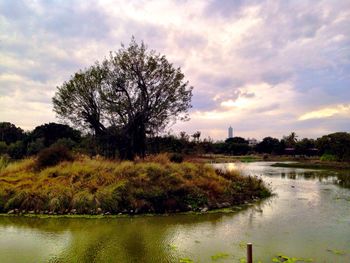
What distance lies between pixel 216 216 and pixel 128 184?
410 cm

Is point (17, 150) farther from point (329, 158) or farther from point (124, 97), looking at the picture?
point (329, 158)

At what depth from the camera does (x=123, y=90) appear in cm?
2272

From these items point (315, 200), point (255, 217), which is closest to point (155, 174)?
point (255, 217)

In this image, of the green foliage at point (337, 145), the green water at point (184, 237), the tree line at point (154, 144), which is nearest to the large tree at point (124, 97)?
the tree line at point (154, 144)

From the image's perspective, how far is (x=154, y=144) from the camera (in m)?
26.1

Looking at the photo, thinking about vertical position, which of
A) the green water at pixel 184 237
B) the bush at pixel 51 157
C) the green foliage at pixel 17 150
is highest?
the green foliage at pixel 17 150

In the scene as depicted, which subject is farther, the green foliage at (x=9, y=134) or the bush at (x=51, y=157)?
the green foliage at (x=9, y=134)

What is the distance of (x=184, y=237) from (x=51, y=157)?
11127 millimetres

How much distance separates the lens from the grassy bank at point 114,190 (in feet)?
43.3

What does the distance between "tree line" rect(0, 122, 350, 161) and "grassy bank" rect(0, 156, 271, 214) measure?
6007 millimetres

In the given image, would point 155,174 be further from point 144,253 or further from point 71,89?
point 71,89

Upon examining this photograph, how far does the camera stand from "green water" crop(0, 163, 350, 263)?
25.7ft

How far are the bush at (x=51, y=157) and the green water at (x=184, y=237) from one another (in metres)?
5.50

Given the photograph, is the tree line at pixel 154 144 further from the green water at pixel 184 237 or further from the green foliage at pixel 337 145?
the green water at pixel 184 237
